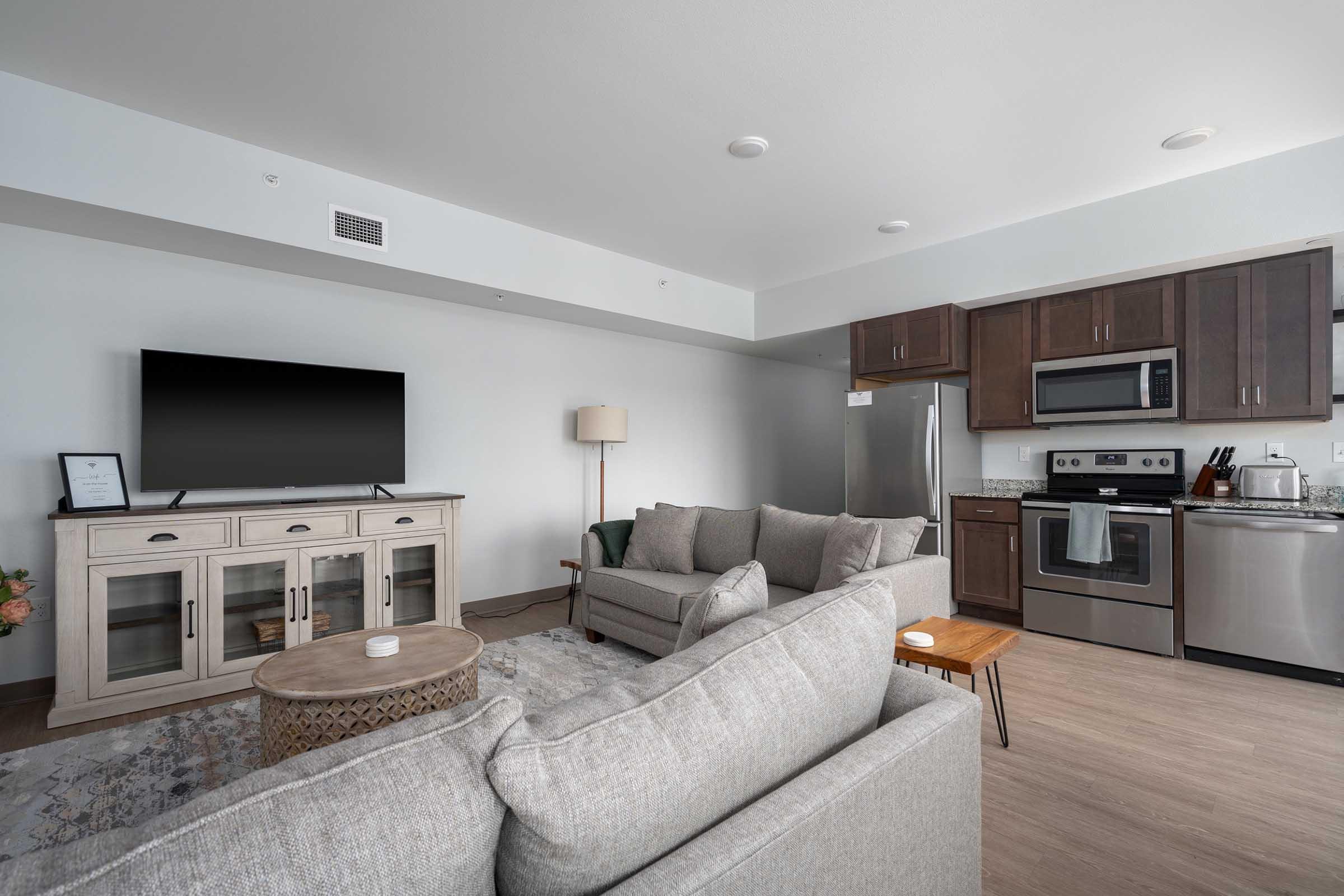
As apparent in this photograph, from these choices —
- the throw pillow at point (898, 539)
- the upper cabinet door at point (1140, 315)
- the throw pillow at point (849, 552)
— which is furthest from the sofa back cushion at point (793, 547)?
the upper cabinet door at point (1140, 315)

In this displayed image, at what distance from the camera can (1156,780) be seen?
2.23 m

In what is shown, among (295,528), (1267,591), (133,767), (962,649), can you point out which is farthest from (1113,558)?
(133,767)

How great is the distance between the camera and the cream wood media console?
2.75m

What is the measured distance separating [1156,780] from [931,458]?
7.83 feet

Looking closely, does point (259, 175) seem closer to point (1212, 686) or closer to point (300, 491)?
point (300, 491)

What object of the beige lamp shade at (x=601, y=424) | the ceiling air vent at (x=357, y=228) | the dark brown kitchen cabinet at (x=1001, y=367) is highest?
the ceiling air vent at (x=357, y=228)

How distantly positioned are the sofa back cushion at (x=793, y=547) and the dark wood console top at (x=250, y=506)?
1.93 meters

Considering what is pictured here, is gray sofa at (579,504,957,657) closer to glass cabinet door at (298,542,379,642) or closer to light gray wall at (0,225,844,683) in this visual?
light gray wall at (0,225,844,683)

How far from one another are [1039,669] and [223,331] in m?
4.96

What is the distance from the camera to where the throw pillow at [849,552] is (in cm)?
283

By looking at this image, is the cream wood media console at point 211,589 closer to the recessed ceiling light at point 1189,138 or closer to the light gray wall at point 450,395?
the light gray wall at point 450,395

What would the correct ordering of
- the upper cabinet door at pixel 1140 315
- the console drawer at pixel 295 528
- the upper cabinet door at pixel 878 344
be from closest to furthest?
the console drawer at pixel 295 528
the upper cabinet door at pixel 1140 315
the upper cabinet door at pixel 878 344

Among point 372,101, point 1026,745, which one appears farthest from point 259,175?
point 1026,745

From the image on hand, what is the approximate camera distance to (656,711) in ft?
2.80
